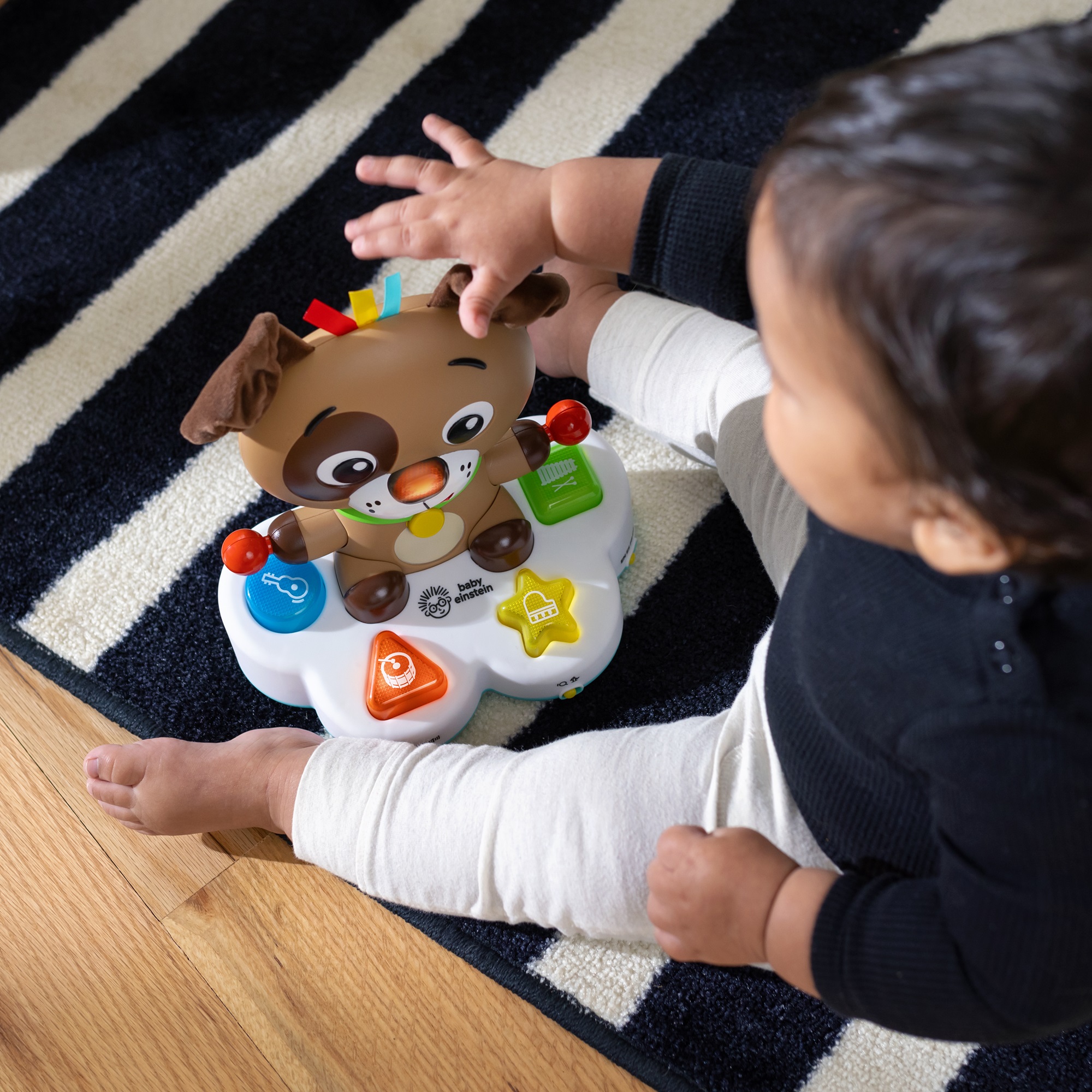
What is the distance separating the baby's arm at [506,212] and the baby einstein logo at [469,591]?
22cm

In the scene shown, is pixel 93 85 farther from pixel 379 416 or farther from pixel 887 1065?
pixel 887 1065

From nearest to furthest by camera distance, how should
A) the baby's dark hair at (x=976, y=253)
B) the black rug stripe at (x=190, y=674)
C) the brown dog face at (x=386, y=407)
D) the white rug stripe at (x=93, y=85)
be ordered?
1. the baby's dark hair at (x=976, y=253)
2. the brown dog face at (x=386, y=407)
3. the black rug stripe at (x=190, y=674)
4. the white rug stripe at (x=93, y=85)

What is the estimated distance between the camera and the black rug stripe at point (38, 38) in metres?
0.97

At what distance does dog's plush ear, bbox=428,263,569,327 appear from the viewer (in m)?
0.52

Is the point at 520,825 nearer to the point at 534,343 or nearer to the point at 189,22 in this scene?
the point at 534,343

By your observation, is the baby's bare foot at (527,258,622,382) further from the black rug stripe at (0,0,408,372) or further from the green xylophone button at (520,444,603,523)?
the black rug stripe at (0,0,408,372)

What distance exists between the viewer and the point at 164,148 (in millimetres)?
938

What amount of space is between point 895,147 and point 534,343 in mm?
507

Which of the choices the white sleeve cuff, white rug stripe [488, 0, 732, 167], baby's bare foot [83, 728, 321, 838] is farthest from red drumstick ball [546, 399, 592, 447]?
white rug stripe [488, 0, 732, 167]

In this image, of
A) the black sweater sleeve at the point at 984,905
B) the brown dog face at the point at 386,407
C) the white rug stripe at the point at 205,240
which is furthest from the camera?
the white rug stripe at the point at 205,240

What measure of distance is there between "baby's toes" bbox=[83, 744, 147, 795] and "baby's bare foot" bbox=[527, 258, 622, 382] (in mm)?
404

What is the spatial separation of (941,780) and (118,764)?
0.52 meters

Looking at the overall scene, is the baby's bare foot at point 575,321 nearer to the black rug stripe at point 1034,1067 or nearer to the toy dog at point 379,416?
the toy dog at point 379,416

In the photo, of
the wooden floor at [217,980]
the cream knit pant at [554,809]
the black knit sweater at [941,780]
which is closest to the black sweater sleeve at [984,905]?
the black knit sweater at [941,780]
